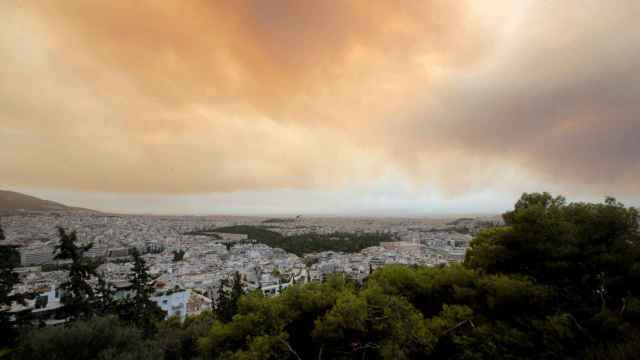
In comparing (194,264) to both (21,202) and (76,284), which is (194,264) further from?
(21,202)

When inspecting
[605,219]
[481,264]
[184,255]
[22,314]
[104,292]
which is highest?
[605,219]

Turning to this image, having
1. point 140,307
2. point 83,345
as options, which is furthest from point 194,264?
point 83,345

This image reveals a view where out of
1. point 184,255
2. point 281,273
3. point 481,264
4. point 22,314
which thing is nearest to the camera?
point 22,314

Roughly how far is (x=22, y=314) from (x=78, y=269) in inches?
152

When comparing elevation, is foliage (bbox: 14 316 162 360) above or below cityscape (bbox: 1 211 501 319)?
above

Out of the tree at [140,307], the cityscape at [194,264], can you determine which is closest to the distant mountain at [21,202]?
the cityscape at [194,264]

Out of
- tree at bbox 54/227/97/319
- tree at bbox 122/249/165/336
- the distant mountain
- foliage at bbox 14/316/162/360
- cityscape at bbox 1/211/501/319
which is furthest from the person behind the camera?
the distant mountain

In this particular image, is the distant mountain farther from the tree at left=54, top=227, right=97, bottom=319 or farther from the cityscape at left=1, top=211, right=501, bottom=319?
the tree at left=54, top=227, right=97, bottom=319

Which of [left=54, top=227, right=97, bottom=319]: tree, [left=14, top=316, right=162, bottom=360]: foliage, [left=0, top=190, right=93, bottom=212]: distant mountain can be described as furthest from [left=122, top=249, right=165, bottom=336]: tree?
[left=0, top=190, right=93, bottom=212]: distant mountain

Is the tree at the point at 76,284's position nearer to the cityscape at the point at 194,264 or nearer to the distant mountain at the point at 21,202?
the cityscape at the point at 194,264

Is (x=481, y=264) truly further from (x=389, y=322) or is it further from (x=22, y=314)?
(x=22, y=314)

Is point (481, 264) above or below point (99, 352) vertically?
above

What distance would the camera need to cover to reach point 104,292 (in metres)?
13.1

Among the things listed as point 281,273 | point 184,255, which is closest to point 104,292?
point 281,273
